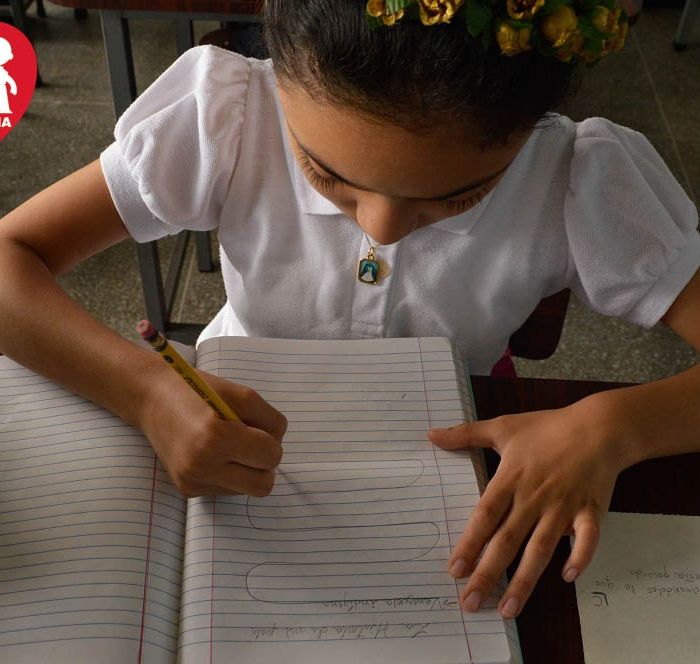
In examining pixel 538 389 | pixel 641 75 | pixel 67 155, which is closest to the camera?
pixel 538 389

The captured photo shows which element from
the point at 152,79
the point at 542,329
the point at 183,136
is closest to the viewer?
the point at 183,136

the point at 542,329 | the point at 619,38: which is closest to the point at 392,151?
the point at 619,38

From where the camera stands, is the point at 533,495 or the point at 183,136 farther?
the point at 183,136

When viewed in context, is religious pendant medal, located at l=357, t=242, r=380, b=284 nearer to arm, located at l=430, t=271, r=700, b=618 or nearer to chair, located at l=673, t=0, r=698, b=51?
arm, located at l=430, t=271, r=700, b=618

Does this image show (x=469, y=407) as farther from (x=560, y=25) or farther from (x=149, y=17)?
(x=149, y=17)

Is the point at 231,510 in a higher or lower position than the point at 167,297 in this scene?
higher

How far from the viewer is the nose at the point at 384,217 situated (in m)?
0.58

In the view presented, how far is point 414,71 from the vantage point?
0.50 metres

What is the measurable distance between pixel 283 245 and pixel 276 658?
0.43 metres

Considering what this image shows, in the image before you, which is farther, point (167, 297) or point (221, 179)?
point (167, 297)

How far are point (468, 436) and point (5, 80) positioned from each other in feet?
4.66

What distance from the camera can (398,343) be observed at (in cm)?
74

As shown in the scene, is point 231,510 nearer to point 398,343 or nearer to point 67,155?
point 398,343

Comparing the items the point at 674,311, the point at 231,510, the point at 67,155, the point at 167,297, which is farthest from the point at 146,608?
the point at 67,155
